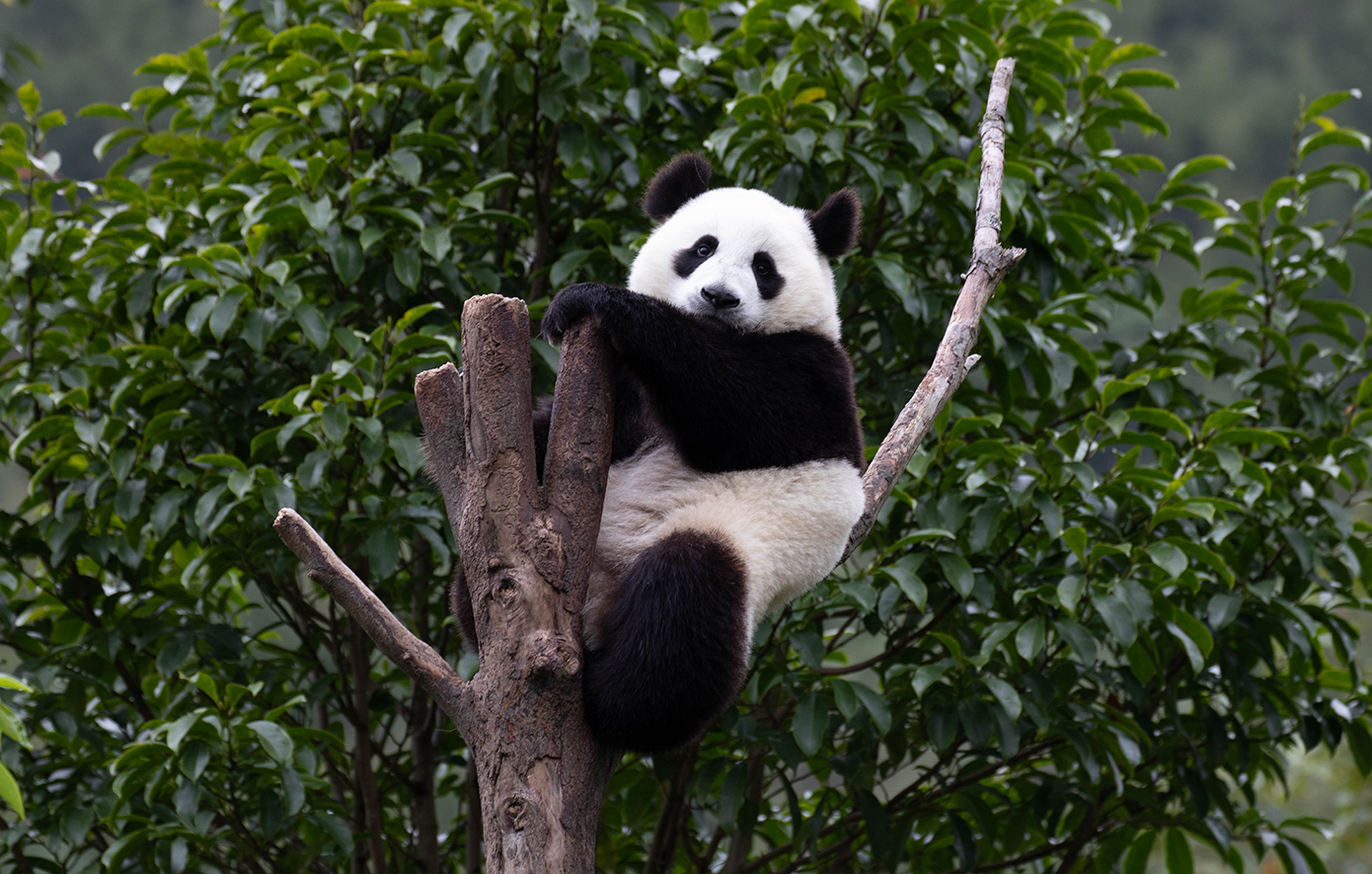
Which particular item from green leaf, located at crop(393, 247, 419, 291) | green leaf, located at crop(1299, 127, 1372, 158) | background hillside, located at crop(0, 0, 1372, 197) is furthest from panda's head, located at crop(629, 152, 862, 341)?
background hillside, located at crop(0, 0, 1372, 197)

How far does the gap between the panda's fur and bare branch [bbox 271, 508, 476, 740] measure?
255 mm

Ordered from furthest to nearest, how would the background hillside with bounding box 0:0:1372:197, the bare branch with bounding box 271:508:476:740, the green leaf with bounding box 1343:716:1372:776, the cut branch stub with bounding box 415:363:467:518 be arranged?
1. the background hillside with bounding box 0:0:1372:197
2. the green leaf with bounding box 1343:716:1372:776
3. the cut branch stub with bounding box 415:363:467:518
4. the bare branch with bounding box 271:508:476:740

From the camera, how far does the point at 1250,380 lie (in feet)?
13.5

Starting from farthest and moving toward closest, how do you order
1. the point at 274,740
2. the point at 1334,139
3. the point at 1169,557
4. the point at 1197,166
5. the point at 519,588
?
the point at 1334,139, the point at 1197,166, the point at 1169,557, the point at 274,740, the point at 519,588

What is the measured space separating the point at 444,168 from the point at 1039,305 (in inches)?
86.7

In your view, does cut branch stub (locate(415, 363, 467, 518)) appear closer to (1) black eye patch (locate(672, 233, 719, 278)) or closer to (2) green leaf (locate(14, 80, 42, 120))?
(1) black eye patch (locate(672, 233, 719, 278))

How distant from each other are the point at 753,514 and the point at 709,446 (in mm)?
183

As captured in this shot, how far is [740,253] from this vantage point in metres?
2.84

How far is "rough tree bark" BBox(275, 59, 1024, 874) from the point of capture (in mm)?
1933

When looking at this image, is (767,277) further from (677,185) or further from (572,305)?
(572,305)

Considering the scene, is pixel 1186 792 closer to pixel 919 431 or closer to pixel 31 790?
pixel 919 431

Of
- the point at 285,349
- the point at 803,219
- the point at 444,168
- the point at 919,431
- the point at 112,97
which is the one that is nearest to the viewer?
the point at 919,431

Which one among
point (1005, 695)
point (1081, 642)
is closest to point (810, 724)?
point (1005, 695)

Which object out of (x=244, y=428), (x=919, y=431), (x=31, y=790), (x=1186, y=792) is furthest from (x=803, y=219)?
(x=31, y=790)
